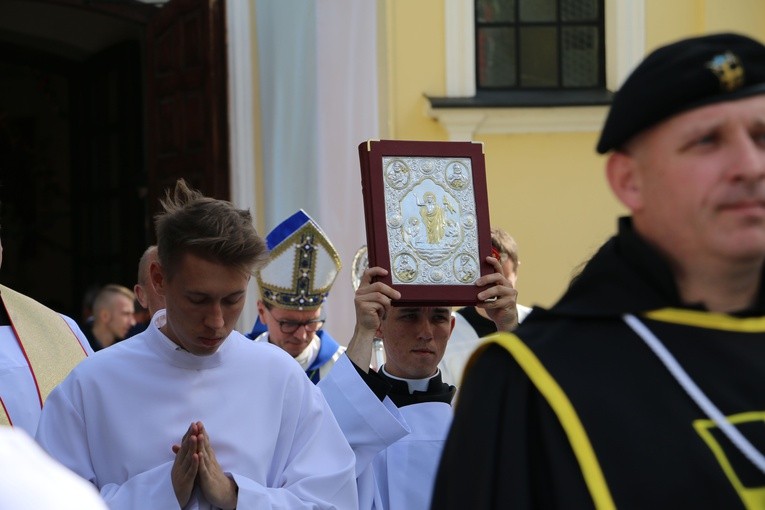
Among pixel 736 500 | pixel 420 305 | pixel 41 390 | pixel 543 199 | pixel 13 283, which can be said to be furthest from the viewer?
pixel 13 283

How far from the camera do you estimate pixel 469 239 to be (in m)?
4.69

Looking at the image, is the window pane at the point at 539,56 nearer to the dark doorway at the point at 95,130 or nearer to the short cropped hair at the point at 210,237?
the dark doorway at the point at 95,130

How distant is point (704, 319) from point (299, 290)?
418 centimetres

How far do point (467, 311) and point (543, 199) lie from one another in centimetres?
354

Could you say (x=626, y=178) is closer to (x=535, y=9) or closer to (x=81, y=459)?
(x=81, y=459)

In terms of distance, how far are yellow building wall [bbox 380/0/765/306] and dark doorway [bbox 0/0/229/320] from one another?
48.6 inches

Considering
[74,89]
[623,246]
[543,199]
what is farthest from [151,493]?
[74,89]

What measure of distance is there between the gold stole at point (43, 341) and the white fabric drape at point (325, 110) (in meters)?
3.90

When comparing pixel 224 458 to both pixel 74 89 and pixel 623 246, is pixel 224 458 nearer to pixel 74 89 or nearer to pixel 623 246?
pixel 623 246

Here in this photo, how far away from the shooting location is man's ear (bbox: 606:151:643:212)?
2363 mm

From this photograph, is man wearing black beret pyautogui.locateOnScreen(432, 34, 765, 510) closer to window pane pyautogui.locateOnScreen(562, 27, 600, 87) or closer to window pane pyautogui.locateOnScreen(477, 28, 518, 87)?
window pane pyautogui.locateOnScreen(477, 28, 518, 87)

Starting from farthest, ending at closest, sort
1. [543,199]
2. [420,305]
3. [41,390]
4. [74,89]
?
[74,89]
[543,199]
[41,390]
[420,305]

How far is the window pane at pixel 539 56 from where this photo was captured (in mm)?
10555

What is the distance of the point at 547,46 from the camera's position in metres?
10.6
